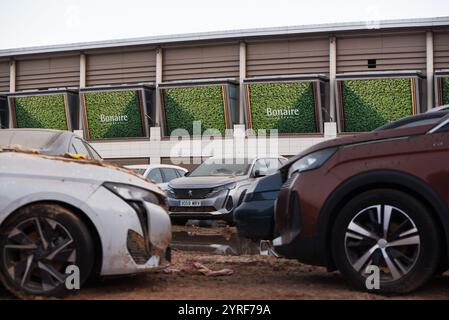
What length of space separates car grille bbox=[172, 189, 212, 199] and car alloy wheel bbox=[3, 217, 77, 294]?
8.13 metres

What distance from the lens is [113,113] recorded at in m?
33.6

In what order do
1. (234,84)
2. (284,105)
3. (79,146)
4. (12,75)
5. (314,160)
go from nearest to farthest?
(314,160), (79,146), (284,105), (234,84), (12,75)

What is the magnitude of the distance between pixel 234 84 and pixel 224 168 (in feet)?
59.8

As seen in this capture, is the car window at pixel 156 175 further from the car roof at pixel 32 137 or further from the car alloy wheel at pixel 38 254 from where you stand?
the car alloy wheel at pixel 38 254

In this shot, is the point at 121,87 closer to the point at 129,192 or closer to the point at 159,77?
the point at 159,77

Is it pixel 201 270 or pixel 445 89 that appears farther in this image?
pixel 445 89

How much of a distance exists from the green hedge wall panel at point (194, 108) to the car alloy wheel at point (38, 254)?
2684cm

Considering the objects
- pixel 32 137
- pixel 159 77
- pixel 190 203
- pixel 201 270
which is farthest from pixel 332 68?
pixel 201 270

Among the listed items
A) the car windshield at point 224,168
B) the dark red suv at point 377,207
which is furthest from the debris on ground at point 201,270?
the car windshield at point 224,168

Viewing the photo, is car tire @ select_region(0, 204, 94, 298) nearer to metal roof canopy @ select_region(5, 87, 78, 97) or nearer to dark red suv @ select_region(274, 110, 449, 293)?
dark red suv @ select_region(274, 110, 449, 293)

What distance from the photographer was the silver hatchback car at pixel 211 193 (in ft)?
41.2

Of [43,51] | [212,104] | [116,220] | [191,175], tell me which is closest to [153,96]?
[212,104]

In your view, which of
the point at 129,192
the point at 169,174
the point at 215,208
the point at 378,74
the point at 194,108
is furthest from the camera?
the point at 194,108

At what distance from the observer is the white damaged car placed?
4578 millimetres
